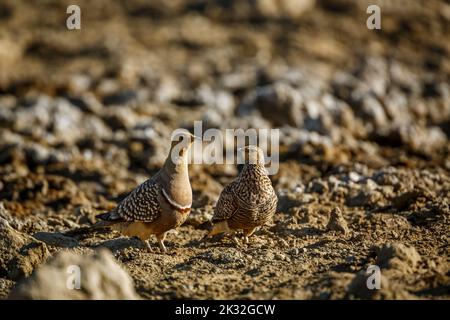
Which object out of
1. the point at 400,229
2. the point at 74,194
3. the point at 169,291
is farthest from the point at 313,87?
the point at 169,291

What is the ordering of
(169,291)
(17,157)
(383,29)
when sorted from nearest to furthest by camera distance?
(169,291) → (17,157) → (383,29)

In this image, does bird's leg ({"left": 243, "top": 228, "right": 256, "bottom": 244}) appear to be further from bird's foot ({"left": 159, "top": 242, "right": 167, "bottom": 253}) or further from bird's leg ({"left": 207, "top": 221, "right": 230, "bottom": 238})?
bird's foot ({"left": 159, "top": 242, "right": 167, "bottom": 253})

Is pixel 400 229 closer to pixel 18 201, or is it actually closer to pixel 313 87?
pixel 18 201

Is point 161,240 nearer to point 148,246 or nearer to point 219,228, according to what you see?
point 148,246

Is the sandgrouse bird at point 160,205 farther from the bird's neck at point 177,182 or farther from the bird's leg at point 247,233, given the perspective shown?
the bird's leg at point 247,233

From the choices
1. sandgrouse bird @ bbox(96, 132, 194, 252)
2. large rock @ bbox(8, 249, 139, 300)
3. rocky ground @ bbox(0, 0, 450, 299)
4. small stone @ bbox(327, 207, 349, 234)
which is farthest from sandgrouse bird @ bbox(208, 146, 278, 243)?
large rock @ bbox(8, 249, 139, 300)

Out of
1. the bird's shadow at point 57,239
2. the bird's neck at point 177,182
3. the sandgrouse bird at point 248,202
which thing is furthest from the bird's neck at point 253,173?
the bird's shadow at point 57,239
